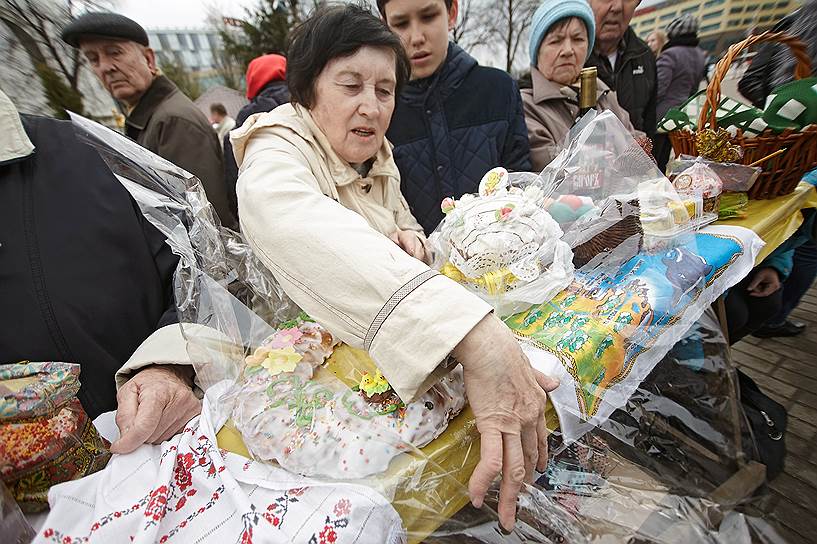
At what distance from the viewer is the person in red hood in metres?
2.52

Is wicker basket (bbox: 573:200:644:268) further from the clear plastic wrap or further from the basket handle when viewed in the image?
the basket handle

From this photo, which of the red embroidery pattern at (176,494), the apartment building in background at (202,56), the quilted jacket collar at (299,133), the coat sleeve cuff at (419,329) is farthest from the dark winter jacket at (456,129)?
the apartment building in background at (202,56)

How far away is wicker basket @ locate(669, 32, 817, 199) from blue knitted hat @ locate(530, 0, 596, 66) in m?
0.77

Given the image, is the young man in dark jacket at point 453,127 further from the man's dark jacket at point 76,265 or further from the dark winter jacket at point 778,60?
the dark winter jacket at point 778,60

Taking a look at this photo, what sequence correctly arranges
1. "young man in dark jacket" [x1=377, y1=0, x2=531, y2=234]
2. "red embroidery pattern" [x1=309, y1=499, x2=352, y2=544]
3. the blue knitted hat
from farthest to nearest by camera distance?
1. the blue knitted hat
2. "young man in dark jacket" [x1=377, y1=0, x2=531, y2=234]
3. "red embroidery pattern" [x1=309, y1=499, x2=352, y2=544]

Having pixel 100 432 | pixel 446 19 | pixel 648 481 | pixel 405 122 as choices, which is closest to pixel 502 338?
pixel 648 481

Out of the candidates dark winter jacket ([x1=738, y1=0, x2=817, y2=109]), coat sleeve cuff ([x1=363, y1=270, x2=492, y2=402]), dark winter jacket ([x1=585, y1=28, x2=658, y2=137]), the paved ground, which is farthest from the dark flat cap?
the paved ground

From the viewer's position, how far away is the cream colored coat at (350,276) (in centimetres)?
70

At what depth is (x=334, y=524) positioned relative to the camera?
648 mm

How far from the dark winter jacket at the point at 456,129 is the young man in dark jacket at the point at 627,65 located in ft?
4.98

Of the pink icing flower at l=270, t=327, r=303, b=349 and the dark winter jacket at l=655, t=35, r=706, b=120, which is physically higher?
the dark winter jacket at l=655, t=35, r=706, b=120

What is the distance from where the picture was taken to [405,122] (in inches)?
72.8

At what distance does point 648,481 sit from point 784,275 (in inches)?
62.7

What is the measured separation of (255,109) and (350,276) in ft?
7.63
